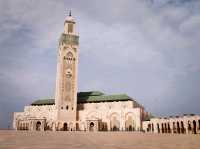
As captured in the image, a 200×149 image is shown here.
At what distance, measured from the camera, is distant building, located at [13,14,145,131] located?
2414 inches

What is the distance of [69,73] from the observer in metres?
68.2

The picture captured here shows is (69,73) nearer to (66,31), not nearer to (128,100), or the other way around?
(66,31)

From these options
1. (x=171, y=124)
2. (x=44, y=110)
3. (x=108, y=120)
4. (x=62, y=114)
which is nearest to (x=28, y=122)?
(x=62, y=114)

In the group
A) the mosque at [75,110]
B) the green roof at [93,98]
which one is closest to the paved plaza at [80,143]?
the mosque at [75,110]

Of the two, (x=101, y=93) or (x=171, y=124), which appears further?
(x=101, y=93)

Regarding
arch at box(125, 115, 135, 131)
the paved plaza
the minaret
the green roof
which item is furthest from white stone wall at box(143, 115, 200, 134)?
the paved plaza

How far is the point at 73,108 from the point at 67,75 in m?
8.20

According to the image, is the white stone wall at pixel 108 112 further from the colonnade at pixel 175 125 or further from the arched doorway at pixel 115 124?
the colonnade at pixel 175 125

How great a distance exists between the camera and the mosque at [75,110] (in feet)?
198

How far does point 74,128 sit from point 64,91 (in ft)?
30.0

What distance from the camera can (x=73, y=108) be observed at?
6669 cm

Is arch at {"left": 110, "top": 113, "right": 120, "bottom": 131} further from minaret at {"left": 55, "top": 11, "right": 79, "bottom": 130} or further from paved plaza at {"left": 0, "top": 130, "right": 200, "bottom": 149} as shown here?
paved plaza at {"left": 0, "top": 130, "right": 200, "bottom": 149}

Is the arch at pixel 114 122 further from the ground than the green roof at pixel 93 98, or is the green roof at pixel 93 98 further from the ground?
the green roof at pixel 93 98

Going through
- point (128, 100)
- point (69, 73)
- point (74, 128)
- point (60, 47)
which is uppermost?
point (60, 47)
